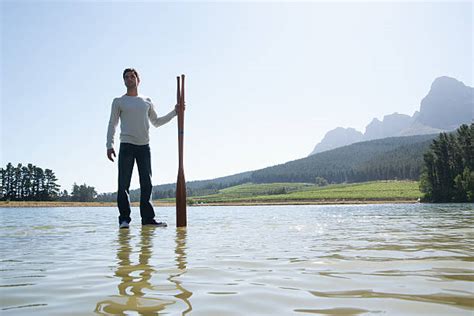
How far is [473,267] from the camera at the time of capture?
340cm

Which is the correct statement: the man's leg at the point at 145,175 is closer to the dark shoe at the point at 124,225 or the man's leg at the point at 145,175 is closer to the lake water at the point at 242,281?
the dark shoe at the point at 124,225

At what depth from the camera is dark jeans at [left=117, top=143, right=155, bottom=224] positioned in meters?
9.61

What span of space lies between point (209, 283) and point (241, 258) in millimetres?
1289

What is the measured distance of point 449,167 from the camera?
3243 inches

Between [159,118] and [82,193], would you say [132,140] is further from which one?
[82,193]

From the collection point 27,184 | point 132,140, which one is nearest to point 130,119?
point 132,140

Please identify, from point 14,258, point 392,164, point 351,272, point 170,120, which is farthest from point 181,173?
point 392,164

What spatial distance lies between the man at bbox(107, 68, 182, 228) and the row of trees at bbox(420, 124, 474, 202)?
76100mm

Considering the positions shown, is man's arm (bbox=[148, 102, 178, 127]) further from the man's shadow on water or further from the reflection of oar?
the man's shadow on water

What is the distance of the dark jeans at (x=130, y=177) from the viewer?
961 centimetres

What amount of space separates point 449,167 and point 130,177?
286 ft

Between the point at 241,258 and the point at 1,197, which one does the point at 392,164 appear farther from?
the point at 241,258

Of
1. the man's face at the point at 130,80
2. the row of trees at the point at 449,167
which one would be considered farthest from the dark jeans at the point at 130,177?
the row of trees at the point at 449,167

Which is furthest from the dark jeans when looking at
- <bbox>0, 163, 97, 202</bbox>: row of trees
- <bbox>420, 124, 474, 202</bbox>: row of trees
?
<bbox>0, 163, 97, 202</bbox>: row of trees
